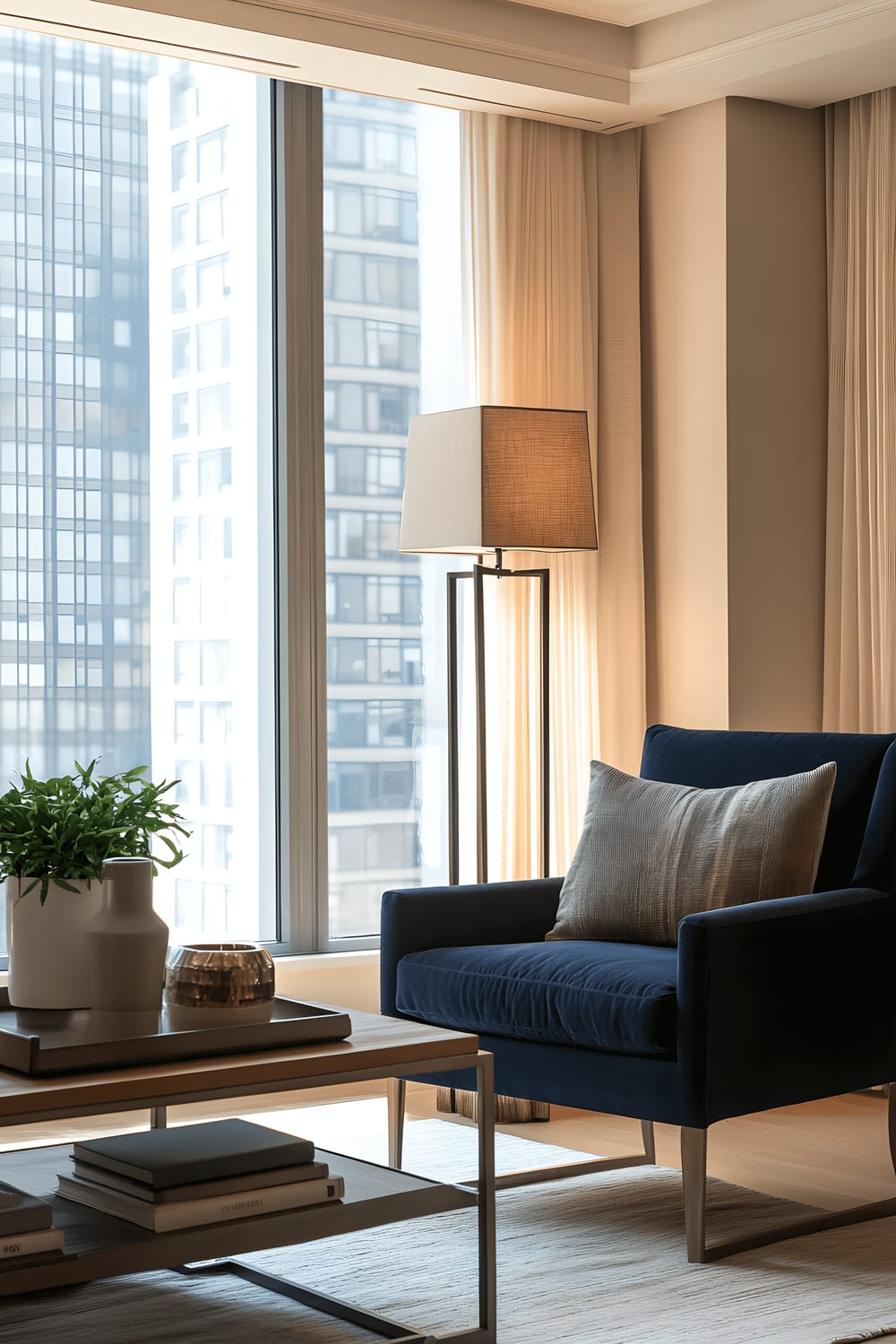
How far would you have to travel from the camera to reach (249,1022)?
242cm

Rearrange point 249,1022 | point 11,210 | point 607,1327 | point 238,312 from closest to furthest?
1. point 249,1022
2. point 607,1327
3. point 11,210
4. point 238,312

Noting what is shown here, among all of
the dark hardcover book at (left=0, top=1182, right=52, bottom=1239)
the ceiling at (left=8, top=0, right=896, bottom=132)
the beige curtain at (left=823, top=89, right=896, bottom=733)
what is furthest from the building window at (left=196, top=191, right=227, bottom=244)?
the dark hardcover book at (left=0, top=1182, right=52, bottom=1239)

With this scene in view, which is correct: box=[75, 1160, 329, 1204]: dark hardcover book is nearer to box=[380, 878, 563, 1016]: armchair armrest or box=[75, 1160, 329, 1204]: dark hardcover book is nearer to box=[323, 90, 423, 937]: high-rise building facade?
box=[380, 878, 563, 1016]: armchair armrest

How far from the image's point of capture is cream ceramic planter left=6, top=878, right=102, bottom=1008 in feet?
8.10

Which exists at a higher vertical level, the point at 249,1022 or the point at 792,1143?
the point at 249,1022

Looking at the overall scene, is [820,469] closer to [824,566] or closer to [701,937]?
[824,566]

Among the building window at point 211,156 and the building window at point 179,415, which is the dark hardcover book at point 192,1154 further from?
Answer: the building window at point 211,156

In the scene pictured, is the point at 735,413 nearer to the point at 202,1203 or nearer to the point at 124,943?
the point at 124,943

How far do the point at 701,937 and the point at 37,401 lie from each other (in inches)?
93.0

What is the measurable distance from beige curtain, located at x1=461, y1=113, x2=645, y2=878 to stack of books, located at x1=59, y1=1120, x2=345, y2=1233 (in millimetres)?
2290

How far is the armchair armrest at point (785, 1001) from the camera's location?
292 centimetres

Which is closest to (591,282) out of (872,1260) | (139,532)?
(139,532)

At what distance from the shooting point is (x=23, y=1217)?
219 centimetres

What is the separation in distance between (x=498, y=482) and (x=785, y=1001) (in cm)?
151
